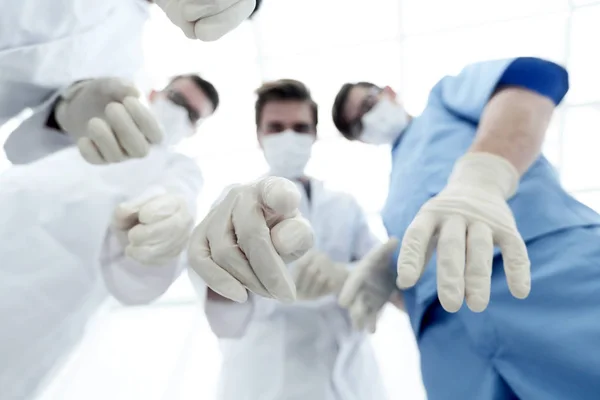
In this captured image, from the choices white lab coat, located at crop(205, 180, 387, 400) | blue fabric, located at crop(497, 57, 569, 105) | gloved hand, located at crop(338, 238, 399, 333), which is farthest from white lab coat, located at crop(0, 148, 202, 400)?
blue fabric, located at crop(497, 57, 569, 105)

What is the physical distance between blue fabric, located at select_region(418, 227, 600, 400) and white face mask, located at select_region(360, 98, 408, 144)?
20.8 inches

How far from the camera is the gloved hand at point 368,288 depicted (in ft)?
3.35

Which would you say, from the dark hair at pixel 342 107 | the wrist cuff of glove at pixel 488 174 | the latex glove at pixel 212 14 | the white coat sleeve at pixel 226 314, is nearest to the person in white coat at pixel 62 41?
the latex glove at pixel 212 14

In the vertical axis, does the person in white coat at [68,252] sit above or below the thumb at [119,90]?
below

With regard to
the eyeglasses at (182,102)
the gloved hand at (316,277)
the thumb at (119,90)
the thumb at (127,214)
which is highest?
the thumb at (119,90)

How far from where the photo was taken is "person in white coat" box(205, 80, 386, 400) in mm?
1015

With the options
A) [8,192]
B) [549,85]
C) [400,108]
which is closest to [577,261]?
[549,85]

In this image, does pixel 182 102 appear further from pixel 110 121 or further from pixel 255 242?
pixel 255 242

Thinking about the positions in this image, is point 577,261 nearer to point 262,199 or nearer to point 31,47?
point 262,199

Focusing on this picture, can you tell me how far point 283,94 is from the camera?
132 cm

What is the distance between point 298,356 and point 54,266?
480 mm

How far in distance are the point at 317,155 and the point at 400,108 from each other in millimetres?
554

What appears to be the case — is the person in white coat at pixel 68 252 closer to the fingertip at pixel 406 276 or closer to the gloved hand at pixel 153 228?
the gloved hand at pixel 153 228

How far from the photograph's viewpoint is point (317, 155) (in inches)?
71.7
